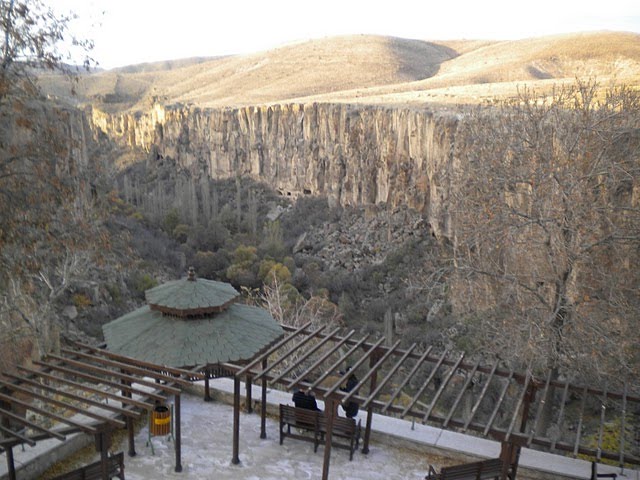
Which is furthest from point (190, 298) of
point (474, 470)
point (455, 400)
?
point (455, 400)

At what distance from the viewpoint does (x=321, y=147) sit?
129ft

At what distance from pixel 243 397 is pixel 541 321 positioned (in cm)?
503

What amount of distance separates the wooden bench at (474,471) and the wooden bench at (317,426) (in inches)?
55.5

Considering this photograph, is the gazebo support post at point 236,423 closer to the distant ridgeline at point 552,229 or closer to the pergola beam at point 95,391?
the pergola beam at point 95,391

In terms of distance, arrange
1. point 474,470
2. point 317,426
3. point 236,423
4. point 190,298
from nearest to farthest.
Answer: point 474,470, point 190,298, point 236,423, point 317,426

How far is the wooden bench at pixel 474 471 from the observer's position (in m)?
6.57

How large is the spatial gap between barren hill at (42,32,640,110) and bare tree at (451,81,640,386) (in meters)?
25.7

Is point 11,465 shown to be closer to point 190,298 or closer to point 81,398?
point 81,398

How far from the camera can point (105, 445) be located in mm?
6133

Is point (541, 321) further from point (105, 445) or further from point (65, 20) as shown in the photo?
point (65, 20)

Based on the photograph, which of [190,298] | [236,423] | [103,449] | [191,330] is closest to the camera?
[103,449]

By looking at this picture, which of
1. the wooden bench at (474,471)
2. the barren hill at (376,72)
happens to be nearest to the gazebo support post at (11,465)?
the wooden bench at (474,471)

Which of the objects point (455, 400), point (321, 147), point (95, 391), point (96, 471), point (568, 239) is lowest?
point (455, 400)

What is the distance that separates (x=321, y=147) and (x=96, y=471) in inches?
1354
